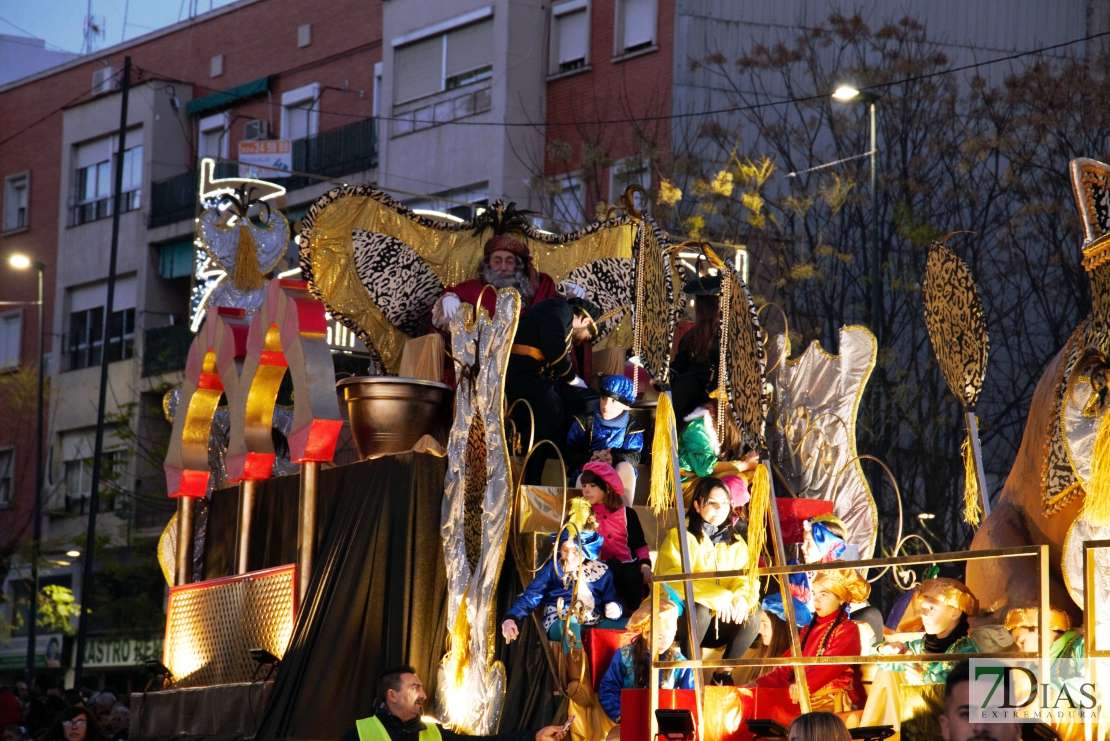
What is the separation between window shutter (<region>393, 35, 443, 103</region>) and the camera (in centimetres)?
2541

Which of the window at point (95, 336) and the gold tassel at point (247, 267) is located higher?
the window at point (95, 336)

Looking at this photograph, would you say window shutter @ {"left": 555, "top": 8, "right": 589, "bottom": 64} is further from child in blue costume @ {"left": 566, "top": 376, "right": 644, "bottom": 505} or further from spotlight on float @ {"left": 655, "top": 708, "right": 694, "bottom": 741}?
spotlight on float @ {"left": 655, "top": 708, "right": 694, "bottom": 741}

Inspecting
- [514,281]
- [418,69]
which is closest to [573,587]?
[514,281]

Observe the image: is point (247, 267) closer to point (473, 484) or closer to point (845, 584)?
point (473, 484)

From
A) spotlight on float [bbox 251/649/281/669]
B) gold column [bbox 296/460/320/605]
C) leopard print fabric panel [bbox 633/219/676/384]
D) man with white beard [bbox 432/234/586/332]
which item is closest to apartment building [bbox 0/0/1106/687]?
man with white beard [bbox 432/234/586/332]

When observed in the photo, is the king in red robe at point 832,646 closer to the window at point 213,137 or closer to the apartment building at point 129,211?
the apartment building at point 129,211

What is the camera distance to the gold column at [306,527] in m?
9.97

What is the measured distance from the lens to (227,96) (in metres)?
29.6

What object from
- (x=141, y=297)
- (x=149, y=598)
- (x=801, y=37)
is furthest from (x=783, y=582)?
(x=141, y=297)

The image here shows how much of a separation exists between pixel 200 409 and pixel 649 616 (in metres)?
5.58

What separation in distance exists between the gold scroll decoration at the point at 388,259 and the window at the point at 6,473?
70.1ft

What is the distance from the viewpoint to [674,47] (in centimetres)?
2230

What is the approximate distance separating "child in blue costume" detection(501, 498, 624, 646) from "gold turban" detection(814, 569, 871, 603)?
47.3 inches

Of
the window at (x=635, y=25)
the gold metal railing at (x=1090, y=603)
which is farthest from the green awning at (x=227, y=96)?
the gold metal railing at (x=1090, y=603)
